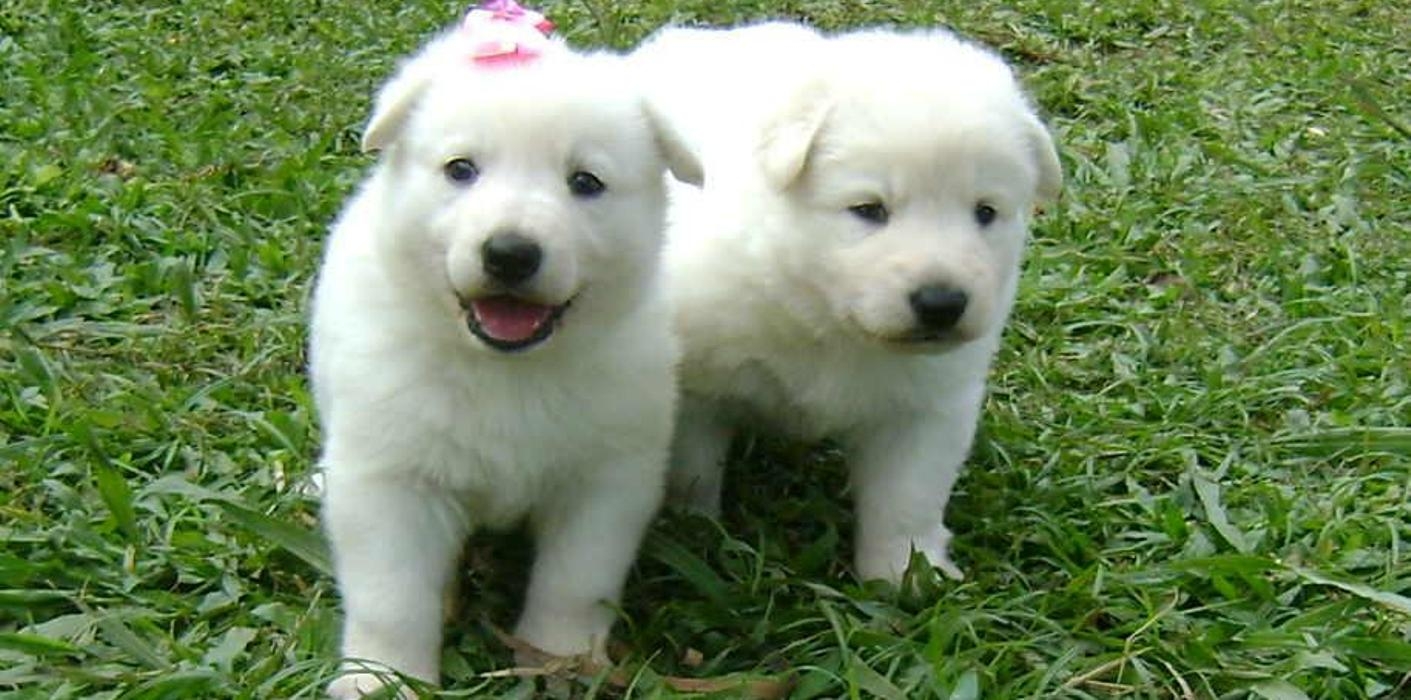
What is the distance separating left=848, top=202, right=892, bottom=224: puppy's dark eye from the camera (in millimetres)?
3922

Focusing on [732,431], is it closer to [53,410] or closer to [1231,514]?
[1231,514]

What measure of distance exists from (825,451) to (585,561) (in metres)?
1.28

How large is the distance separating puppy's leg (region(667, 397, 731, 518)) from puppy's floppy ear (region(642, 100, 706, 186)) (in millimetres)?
746

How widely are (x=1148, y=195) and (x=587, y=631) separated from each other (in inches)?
143

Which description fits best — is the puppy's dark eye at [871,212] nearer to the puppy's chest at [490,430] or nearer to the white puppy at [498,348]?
the white puppy at [498,348]

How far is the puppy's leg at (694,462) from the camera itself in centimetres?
441

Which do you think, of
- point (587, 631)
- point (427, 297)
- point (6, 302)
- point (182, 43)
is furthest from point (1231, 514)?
point (182, 43)

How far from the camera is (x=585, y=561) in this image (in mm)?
3820

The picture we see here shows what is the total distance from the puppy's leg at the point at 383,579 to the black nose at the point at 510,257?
57 centimetres

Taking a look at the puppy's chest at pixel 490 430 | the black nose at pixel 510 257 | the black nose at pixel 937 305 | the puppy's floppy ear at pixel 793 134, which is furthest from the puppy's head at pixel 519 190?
the black nose at pixel 937 305

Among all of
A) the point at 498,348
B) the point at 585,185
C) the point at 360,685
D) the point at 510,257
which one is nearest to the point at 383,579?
the point at 360,685

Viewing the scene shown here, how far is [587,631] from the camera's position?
3842 millimetres

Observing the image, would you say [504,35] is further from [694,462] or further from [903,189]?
[694,462]

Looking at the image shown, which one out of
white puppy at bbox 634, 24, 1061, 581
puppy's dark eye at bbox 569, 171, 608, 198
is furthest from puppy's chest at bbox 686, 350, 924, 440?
puppy's dark eye at bbox 569, 171, 608, 198
